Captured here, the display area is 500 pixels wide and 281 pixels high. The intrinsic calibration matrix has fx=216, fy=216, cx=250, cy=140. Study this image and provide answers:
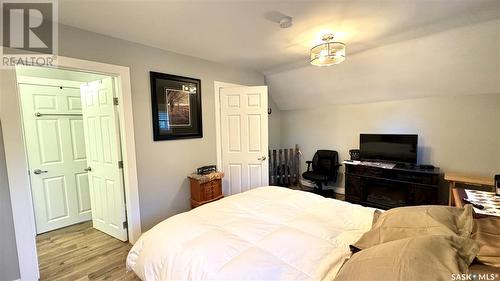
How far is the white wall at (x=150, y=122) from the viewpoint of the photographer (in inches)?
88.7

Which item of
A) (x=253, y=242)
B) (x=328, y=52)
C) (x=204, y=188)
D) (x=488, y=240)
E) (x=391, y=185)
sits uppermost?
(x=328, y=52)

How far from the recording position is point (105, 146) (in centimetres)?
268

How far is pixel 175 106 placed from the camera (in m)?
2.91

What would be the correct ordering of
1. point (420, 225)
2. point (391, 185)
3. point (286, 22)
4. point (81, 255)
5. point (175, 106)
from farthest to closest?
point (391, 185) → point (175, 106) → point (81, 255) → point (286, 22) → point (420, 225)

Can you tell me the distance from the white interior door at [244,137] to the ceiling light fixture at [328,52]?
1.13 meters

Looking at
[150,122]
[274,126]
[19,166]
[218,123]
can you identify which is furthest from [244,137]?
[19,166]

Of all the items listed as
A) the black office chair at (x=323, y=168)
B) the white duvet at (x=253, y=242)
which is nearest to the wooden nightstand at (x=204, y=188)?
the white duvet at (x=253, y=242)

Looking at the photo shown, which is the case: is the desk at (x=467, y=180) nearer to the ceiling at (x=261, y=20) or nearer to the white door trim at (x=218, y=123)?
the ceiling at (x=261, y=20)

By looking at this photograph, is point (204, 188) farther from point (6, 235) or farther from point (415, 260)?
point (415, 260)

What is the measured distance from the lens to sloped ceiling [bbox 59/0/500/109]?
1.86 metres

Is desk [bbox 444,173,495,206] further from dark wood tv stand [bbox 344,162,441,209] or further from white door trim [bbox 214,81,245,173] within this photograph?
white door trim [bbox 214,81,245,173]

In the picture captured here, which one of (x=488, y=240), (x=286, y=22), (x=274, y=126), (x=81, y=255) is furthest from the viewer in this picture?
(x=274, y=126)

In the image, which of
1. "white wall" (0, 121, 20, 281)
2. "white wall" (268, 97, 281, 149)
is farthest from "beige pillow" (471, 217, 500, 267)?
"white wall" (268, 97, 281, 149)

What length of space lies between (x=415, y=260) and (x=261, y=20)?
210cm
